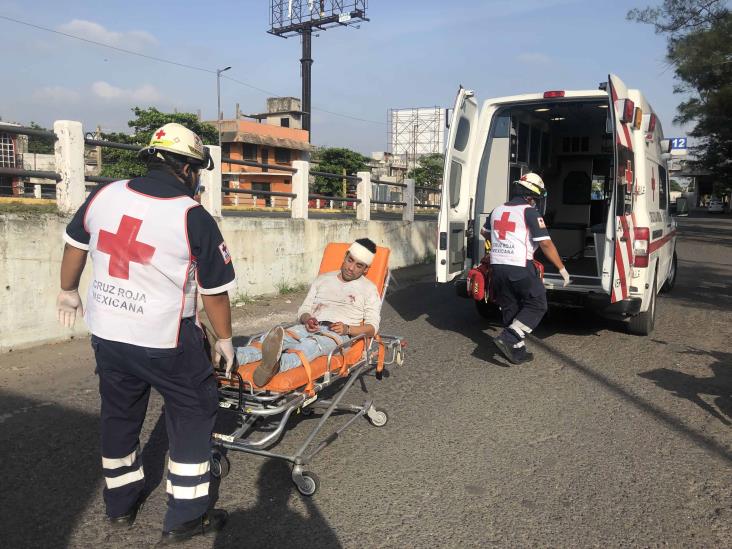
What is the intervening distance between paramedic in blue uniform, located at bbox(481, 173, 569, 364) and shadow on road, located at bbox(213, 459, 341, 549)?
9.86ft

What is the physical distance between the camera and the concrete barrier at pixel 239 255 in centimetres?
537

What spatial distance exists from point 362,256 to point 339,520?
6.74ft

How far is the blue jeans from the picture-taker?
3.44m

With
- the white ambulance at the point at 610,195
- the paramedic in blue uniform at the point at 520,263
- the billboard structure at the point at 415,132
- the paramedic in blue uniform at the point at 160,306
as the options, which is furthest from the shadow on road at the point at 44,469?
the billboard structure at the point at 415,132

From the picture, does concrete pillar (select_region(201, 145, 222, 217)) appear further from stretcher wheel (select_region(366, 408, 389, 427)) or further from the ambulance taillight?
the ambulance taillight

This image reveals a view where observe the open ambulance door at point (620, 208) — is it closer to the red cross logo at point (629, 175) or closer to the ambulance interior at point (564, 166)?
the red cross logo at point (629, 175)

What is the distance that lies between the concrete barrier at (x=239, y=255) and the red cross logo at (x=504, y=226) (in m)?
3.71

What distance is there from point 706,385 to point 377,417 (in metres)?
3.06

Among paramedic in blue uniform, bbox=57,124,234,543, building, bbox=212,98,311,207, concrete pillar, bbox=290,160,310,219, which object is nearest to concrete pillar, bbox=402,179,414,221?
concrete pillar, bbox=290,160,310,219

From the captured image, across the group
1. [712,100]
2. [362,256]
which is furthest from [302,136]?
[362,256]

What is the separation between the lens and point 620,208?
5742mm

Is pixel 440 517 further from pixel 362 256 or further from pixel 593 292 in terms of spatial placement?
pixel 593 292

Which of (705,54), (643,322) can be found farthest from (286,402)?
(705,54)

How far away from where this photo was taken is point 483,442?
12.8ft
